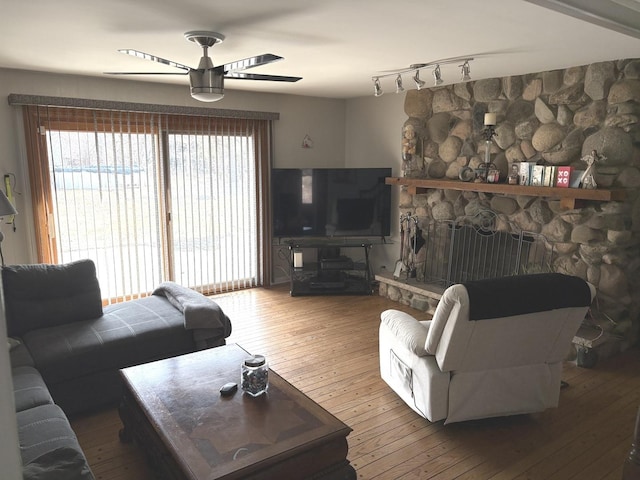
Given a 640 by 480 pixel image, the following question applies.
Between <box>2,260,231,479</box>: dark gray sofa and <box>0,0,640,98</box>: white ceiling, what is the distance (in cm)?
160

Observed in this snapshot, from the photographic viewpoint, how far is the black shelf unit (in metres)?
5.62

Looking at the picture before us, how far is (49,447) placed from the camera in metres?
1.99

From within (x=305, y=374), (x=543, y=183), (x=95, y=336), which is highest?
(x=543, y=183)

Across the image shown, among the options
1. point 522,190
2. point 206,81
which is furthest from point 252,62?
point 522,190

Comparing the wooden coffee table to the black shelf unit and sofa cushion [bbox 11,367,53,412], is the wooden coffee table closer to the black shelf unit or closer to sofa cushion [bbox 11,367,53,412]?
sofa cushion [bbox 11,367,53,412]

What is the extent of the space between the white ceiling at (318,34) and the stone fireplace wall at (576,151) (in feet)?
0.89

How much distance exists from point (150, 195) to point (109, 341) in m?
2.22

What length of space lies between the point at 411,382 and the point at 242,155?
3.50 metres

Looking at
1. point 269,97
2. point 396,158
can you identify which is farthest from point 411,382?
point 269,97

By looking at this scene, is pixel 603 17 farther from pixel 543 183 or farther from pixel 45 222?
pixel 45 222

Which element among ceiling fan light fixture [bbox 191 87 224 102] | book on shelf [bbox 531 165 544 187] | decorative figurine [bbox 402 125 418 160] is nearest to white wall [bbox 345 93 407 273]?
decorative figurine [bbox 402 125 418 160]

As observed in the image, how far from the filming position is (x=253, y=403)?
2.32 meters

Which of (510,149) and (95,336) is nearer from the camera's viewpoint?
(95,336)

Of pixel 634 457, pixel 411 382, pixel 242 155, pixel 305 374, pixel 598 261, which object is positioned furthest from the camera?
pixel 242 155
